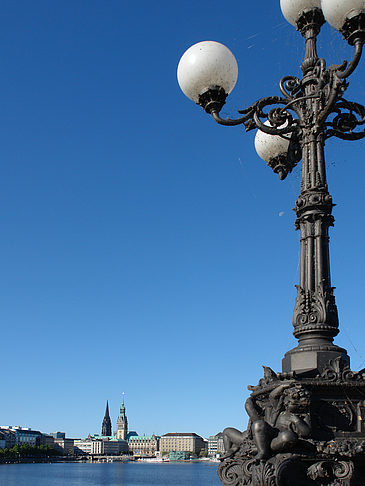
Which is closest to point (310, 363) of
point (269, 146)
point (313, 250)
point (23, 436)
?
point (313, 250)

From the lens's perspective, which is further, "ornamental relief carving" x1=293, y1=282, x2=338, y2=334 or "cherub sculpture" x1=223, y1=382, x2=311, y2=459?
"ornamental relief carving" x1=293, y1=282, x2=338, y2=334

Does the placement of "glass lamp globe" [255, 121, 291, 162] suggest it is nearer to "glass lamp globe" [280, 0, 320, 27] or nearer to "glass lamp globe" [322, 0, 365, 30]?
"glass lamp globe" [280, 0, 320, 27]

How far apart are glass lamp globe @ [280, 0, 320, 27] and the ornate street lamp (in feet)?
0.04

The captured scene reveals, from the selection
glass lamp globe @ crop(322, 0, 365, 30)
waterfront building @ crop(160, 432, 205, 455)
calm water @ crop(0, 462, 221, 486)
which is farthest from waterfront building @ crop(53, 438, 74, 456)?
glass lamp globe @ crop(322, 0, 365, 30)

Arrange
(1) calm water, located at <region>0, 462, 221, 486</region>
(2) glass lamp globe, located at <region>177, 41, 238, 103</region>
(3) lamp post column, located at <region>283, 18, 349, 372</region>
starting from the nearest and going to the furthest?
1. (3) lamp post column, located at <region>283, 18, 349, 372</region>
2. (2) glass lamp globe, located at <region>177, 41, 238, 103</region>
3. (1) calm water, located at <region>0, 462, 221, 486</region>

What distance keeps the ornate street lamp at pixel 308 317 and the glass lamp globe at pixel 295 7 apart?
0.01 meters

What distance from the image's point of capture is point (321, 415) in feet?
17.4

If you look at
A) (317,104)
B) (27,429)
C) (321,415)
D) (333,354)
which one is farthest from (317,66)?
(27,429)

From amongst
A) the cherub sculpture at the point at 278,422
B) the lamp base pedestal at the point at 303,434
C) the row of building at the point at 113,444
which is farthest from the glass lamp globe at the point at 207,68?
the row of building at the point at 113,444

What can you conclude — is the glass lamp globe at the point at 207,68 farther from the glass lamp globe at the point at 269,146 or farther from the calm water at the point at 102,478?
the calm water at the point at 102,478

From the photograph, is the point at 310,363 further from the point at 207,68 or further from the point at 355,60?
the point at 207,68

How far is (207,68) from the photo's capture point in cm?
699

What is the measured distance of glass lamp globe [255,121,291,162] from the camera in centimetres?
802

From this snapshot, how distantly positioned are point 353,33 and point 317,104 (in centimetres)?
82
